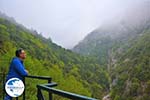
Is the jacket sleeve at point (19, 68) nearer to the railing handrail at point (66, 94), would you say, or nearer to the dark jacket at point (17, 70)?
the dark jacket at point (17, 70)

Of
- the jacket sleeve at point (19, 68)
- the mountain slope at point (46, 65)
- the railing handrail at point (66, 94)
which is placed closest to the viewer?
the railing handrail at point (66, 94)

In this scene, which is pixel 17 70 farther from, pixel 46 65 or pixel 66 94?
pixel 46 65

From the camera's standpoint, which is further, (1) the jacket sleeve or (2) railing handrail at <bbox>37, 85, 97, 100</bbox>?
(1) the jacket sleeve

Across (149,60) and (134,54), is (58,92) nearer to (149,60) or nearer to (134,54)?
(149,60)

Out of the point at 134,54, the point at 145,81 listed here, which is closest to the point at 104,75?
the point at 145,81

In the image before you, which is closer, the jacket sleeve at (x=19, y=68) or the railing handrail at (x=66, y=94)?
the railing handrail at (x=66, y=94)

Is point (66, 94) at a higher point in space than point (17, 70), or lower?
lower

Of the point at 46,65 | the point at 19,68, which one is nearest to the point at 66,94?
the point at 19,68

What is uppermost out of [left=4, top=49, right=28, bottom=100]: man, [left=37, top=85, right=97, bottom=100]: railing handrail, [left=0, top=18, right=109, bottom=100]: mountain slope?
[left=0, top=18, right=109, bottom=100]: mountain slope

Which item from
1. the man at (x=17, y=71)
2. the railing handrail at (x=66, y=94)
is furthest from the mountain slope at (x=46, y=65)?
the railing handrail at (x=66, y=94)

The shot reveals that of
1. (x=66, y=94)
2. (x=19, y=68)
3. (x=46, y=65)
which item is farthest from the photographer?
(x=46, y=65)

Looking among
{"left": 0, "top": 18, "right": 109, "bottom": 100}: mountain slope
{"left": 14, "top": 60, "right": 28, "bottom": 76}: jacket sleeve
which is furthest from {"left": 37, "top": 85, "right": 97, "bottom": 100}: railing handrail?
{"left": 0, "top": 18, "right": 109, "bottom": 100}: mountain slope

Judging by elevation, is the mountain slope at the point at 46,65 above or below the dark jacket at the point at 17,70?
above

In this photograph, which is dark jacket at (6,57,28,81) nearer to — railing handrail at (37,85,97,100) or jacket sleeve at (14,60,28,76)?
jacket sleeve at (14,60,28,76)
